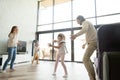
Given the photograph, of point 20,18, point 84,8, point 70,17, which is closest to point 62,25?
point 70,17

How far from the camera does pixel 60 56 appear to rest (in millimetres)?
2877

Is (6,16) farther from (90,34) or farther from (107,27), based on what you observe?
(107,27)

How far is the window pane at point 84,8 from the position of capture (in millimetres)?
6165

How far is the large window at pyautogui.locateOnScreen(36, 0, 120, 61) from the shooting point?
582 cm

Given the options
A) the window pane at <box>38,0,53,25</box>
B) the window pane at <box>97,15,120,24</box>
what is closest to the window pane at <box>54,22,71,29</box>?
the window pane at <box>38,0,53,25</box>

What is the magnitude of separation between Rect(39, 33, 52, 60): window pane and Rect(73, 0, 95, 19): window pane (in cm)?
197

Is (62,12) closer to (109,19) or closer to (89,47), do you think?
(109,19)

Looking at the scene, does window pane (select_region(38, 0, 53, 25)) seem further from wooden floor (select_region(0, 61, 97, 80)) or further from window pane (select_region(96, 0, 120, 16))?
wooden floor (select_region(0, 61, 97, 80))

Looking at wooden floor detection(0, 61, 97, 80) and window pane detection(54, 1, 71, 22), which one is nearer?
wooden floor detection(0, 61, 97, 80)

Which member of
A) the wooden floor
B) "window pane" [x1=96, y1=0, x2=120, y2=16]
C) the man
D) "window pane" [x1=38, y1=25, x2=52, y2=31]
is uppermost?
"window pane" [x1=96, y1=0, x2=120, y2=16]

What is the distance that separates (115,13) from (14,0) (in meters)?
4.61

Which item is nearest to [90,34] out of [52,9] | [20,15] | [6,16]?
[6,16]

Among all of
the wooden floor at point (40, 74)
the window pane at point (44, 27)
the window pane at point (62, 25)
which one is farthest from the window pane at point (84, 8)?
the wooden floor at point (40, 74)

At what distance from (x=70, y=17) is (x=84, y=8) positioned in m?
0.84
